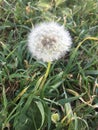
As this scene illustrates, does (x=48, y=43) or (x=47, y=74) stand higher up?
(x=48, y=43)

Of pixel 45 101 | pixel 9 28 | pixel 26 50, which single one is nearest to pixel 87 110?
pixel 45 101

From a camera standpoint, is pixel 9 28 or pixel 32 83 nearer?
pixel 32 83

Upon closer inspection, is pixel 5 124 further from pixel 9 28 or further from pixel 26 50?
pixel 9 28

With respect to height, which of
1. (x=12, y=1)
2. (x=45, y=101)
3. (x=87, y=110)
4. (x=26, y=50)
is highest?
(x=12, y=1)
